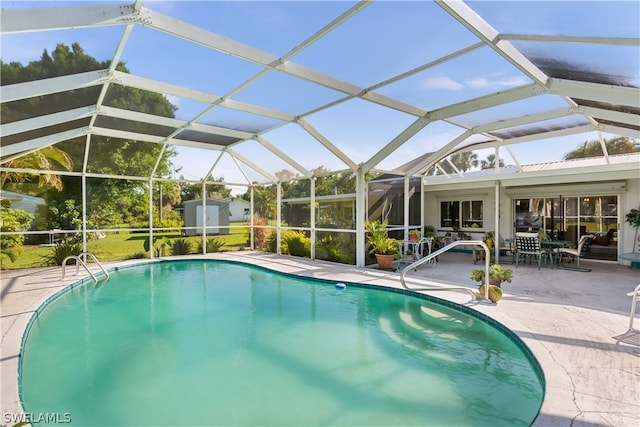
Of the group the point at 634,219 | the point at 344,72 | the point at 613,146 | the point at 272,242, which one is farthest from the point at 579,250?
the point at 272,242

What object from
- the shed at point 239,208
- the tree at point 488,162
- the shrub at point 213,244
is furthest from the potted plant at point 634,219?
the shrub at point 213,244

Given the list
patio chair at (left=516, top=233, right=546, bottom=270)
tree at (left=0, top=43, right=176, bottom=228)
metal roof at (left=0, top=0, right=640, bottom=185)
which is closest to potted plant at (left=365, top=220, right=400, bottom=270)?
metal roof at (left=0, top=0, right=640, bottom=185)

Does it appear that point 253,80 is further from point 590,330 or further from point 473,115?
point 590,330

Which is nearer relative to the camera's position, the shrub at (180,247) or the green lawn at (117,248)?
the green lawn at (117,248)

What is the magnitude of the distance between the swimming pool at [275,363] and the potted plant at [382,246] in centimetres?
226

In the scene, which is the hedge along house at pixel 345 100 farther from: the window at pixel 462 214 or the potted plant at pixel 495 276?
the potted plant at pixel 495 276

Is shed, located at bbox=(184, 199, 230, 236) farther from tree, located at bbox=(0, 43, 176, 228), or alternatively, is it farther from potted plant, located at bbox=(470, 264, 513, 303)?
potted plant, located at bbox=(470, 264, 513, 303)

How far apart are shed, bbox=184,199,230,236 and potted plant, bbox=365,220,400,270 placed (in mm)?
7464

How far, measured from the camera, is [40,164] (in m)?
10.1

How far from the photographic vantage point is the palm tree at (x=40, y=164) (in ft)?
31.9

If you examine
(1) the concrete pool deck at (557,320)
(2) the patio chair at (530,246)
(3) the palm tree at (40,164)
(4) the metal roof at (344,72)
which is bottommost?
(1) the concrete pool deck at (557,320)

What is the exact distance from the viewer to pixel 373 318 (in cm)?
605

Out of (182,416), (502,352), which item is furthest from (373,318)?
(182,416)

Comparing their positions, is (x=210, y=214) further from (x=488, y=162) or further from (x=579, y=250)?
(x=579, y=250)
